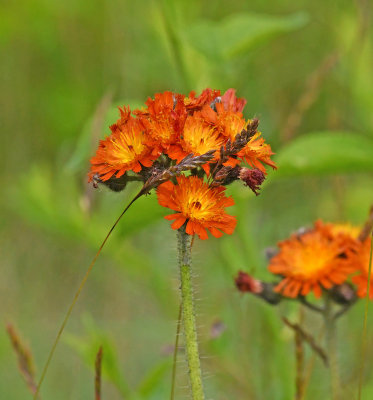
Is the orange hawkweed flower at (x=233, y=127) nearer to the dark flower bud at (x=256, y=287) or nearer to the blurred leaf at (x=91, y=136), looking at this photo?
the dark flower bud at (x=256, y=287)

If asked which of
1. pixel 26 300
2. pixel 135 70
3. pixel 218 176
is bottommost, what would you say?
pixel 218 176

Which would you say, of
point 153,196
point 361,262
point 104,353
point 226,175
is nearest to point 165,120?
point 226,175

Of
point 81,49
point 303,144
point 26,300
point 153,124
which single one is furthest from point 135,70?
point 153,124

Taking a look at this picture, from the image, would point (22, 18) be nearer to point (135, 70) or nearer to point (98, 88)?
point (98, 88)

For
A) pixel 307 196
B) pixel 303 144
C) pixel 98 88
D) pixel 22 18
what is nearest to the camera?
pixel 303 144

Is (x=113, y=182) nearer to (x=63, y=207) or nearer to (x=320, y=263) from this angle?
(x=320, y=263)
